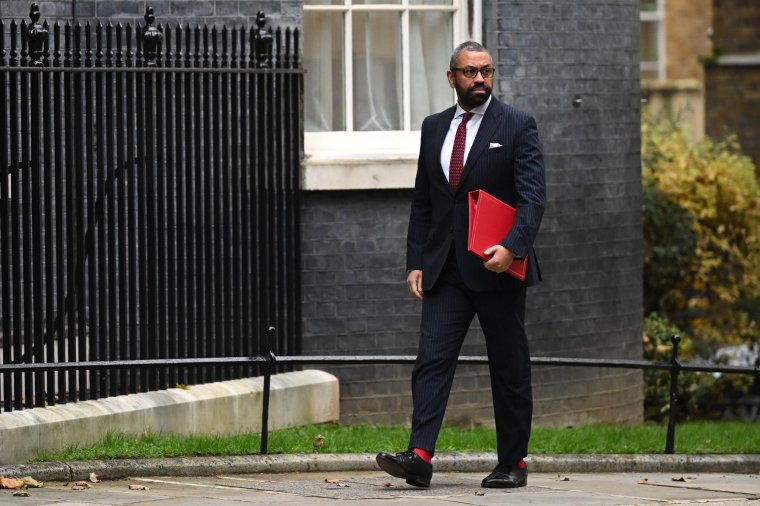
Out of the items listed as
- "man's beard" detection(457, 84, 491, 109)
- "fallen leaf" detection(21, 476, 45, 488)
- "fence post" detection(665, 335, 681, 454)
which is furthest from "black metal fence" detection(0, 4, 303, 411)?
"fence post" detection(665, 335, 681, 454)

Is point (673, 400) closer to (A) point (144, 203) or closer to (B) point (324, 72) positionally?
(A) point (144, 203)

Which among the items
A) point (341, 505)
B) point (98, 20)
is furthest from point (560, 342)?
point (341, 505)

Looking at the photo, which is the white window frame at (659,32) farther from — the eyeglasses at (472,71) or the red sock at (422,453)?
the red sock at (422,453)

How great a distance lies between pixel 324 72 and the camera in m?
11.0

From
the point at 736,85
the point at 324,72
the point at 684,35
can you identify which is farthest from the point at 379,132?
the point at 684,35

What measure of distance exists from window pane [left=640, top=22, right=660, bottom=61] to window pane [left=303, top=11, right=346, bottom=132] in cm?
2058

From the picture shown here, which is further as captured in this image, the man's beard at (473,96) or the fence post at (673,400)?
the fence post at (673,400)

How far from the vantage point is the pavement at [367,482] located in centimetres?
703

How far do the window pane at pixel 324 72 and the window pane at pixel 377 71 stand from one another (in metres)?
0.10

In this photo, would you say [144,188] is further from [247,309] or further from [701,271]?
[701,271]

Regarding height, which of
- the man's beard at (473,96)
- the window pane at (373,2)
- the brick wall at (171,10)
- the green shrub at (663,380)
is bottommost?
the green shrub at (663,380)

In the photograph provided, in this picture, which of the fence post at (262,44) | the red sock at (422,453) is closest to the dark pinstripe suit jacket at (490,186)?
the red sock at (422,453)

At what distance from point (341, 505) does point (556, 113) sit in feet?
16.4

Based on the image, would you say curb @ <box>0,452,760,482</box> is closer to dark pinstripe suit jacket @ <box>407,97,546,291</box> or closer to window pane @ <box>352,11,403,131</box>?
dark pinstripe suit jacket @ <box>407,97,546,291</box>
